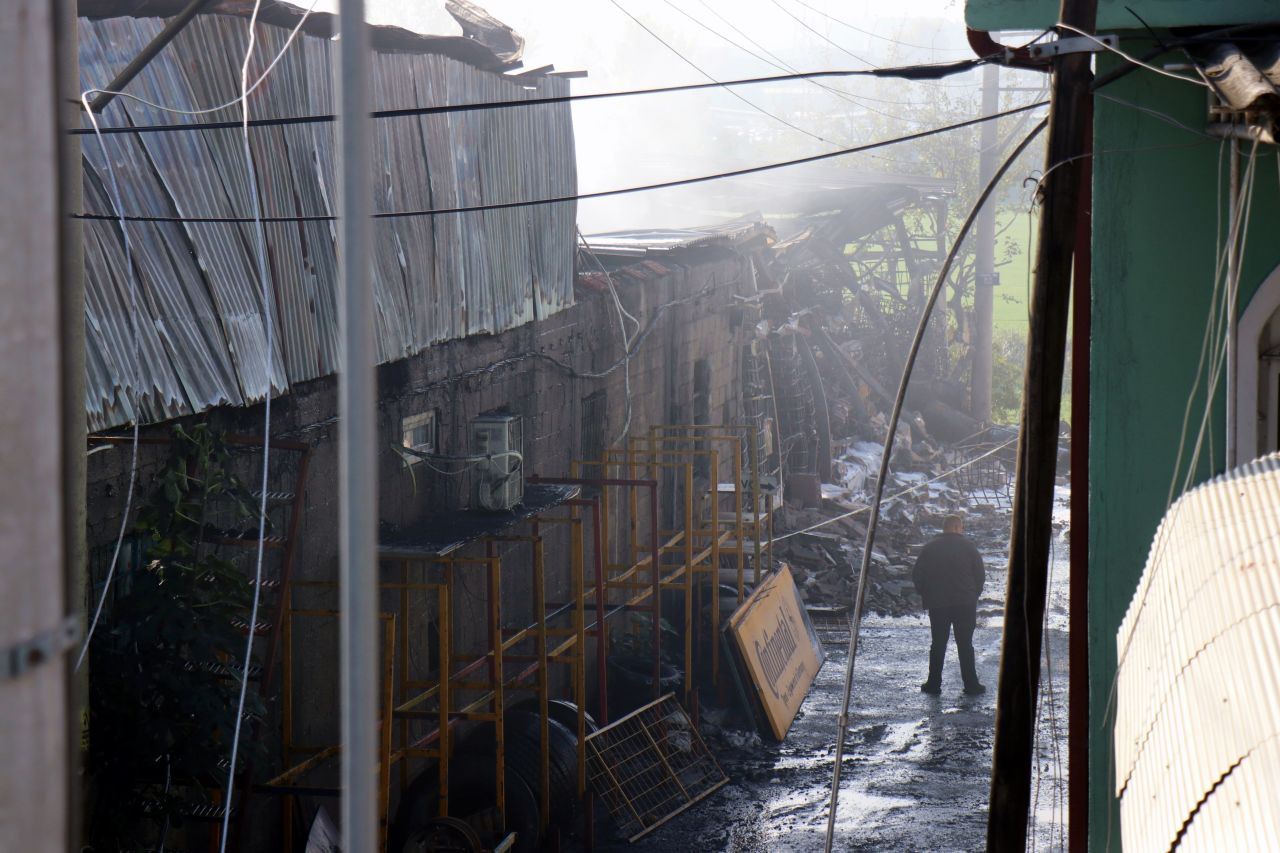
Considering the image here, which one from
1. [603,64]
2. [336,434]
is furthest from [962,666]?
[603,64]

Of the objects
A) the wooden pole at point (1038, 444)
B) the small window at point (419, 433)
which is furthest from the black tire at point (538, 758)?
the wooden pole at point (1038, 444)

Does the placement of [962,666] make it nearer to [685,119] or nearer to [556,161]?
[556,161]

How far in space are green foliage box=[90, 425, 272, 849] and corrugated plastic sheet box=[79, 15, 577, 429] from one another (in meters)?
0.88

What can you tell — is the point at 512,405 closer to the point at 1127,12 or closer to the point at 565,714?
the point at 565,714

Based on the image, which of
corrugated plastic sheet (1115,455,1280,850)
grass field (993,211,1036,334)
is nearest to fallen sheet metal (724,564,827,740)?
corrugated plastic sheet (1115,455,1280,850)

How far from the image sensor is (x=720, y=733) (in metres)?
13.1

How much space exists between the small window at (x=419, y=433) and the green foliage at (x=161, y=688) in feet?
12.1

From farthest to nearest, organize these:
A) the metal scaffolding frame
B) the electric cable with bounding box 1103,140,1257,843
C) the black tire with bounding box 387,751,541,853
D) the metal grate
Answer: the metal grate
the black tire with bounding box 387,751,541,853
the metal scaffolding frame
the electric cable with bounding box 1103,140,1257,843

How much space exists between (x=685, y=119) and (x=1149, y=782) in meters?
50.3

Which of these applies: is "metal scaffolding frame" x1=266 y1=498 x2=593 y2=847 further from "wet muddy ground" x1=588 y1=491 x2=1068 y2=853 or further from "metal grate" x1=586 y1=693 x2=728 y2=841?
"wet muddy ground" x1=588 y1=491 x2=1068 y2=853

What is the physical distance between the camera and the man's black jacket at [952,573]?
13586 millimetres

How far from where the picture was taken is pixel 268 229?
8.52 meters

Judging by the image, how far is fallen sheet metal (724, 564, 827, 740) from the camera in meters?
13.0

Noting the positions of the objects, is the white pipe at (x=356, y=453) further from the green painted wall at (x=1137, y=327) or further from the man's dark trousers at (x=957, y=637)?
the man's dark trousers at (x=957, y=637)
